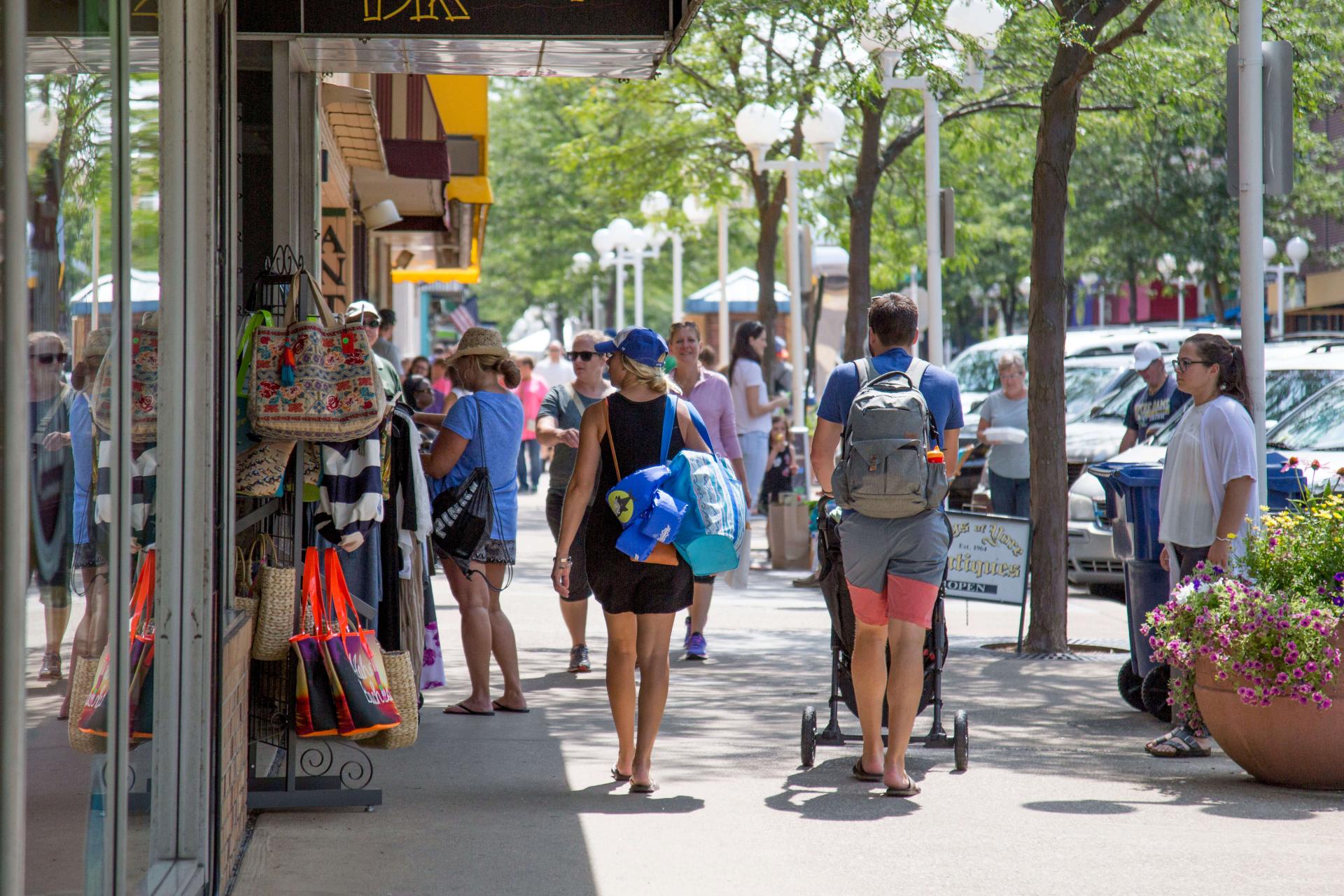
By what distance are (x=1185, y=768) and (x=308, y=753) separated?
365cm

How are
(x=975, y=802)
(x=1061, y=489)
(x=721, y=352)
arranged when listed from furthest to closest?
(x=721, y=352), (x=1061, y=489), (x=975, y=802)

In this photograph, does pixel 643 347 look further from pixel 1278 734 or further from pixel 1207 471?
pixel 1278 734

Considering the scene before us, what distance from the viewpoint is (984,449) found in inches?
585

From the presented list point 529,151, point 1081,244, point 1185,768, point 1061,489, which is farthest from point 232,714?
point 1081,244

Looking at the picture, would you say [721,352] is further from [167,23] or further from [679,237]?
[167,23]

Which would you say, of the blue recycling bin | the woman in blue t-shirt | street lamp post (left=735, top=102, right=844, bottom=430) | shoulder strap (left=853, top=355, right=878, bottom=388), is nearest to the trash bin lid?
the blue recycling bin

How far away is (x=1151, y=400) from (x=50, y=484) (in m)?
10.9

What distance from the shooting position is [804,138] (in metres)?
16.5

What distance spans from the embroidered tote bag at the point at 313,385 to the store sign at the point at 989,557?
17.7 feet

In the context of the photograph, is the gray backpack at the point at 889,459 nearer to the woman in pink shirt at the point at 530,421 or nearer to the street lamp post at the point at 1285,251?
the woman in pink shirt at the point at 530,421

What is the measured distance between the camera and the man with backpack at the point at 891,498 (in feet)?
20.0

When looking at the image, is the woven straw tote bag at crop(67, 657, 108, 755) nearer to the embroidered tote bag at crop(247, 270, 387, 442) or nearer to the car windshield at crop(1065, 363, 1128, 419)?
the embroidered tote bag at crop(247, 270, 387, 442)

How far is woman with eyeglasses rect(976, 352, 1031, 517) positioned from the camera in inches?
492

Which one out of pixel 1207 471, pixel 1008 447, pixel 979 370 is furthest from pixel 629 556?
pixel 979 370
